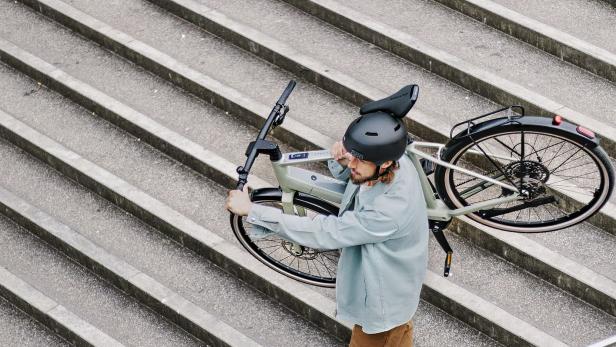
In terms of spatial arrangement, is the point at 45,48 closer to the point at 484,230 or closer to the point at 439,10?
the point at 439,10

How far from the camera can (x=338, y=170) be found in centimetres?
610

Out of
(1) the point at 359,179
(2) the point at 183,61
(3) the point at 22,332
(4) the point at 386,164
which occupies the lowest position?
(3) the point at 22,332

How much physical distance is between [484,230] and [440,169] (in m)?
0.77

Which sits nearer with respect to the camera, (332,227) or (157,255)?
(332,227)

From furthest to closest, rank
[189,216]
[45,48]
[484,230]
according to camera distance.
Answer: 1. [45,48]
2. [189,216]
3. [484,230]

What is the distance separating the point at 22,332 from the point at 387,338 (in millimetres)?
2895

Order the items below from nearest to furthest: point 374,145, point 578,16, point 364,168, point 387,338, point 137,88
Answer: point 374,145 → point 364,168 → point 387,338 → point 578,16 → point 137,88

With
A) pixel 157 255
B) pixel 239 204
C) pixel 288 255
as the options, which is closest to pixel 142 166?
pixel 157 255

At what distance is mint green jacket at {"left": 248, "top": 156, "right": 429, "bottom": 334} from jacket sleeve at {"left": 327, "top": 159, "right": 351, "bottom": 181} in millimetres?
322

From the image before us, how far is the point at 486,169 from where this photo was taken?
7.12 m

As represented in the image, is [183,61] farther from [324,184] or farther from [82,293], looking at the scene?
[324,184]

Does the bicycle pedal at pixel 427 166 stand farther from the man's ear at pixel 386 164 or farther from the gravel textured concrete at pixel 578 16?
the gravel textured concrete at pixel 578 16

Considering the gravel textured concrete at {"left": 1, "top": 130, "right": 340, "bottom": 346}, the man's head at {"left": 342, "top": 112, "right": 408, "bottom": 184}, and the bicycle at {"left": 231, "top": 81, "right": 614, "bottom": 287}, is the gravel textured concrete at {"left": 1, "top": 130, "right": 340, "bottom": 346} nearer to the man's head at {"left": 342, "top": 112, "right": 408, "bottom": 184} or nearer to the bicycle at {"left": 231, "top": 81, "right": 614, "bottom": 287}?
the bicycle at {"left": 231, "top": 81, "right": 614, "bottom": 287}

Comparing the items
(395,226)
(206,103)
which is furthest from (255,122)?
(395,226)
